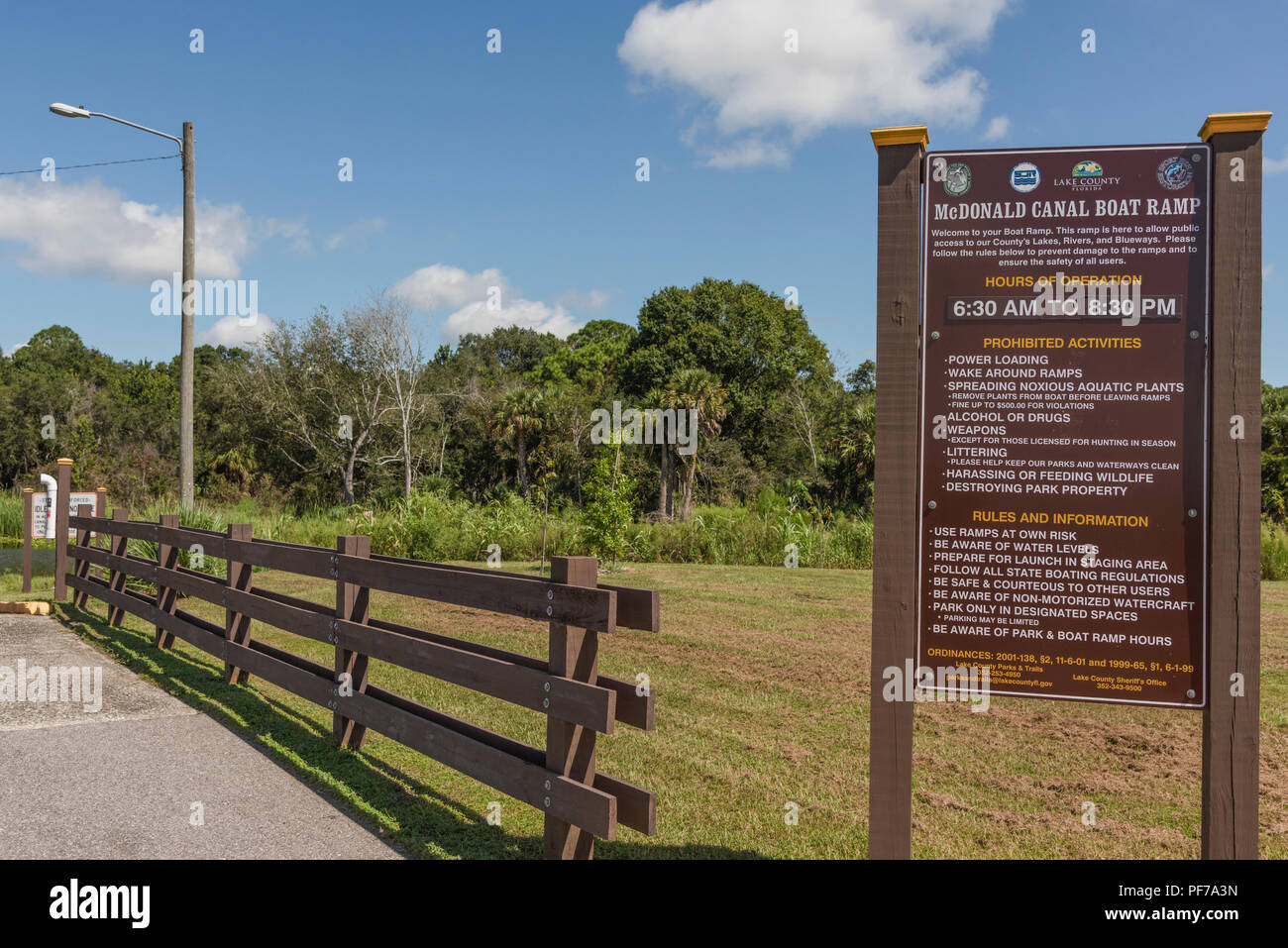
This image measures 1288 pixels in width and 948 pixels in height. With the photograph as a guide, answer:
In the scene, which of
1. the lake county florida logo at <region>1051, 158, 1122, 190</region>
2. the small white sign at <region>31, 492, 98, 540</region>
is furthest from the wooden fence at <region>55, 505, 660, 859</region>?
the small white sign at <region>31, 492, 98, 540</region>

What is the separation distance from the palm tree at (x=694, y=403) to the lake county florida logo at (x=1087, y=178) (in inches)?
1413

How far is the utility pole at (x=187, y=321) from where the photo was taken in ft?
49.0

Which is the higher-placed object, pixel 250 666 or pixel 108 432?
pixel 108 432

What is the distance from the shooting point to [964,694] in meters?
3.64

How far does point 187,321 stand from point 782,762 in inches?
509

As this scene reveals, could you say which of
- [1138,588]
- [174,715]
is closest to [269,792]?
[174,715]

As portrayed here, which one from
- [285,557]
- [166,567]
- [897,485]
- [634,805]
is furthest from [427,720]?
[166,567]

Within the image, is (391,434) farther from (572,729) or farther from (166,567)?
(572,729)

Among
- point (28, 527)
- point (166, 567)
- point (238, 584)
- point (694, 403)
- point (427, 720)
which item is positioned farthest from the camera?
point (694, 403)

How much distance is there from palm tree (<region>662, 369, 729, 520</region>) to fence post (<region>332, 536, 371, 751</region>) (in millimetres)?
33632

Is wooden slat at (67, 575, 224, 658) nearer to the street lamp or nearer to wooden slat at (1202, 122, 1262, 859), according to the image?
the street lamp

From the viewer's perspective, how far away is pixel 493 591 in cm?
437

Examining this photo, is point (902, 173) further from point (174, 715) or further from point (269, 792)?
point (174, 715)

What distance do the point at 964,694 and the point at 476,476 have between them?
142ft
